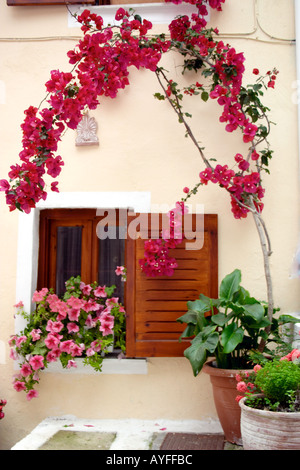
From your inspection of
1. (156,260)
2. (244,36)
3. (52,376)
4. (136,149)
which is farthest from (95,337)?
(244,36)

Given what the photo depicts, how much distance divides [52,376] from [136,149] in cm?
204

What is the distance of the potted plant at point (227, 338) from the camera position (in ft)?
11.4

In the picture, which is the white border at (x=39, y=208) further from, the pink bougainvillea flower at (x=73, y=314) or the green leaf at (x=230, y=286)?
the green leaf at (x=230, y=286)

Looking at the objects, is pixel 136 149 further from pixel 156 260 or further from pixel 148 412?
pixel 148 412

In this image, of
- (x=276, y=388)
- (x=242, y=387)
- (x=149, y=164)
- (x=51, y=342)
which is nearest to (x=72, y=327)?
(x=51, y=342)

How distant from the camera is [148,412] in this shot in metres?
4.23

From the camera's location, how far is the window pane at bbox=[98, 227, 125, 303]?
4625mm

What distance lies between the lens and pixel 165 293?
4.17m

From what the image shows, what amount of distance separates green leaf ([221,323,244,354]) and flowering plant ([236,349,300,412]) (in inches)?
14.8

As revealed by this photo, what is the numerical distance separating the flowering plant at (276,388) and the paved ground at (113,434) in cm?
78

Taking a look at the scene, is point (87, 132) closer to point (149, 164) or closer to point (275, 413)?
point (149, 164)

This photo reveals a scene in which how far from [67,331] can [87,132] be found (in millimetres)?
1687

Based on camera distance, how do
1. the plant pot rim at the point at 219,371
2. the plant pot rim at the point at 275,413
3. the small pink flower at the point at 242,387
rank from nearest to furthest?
1. the plant pot rim at the point at 275,413
2. the small pink flower at the point at 242,387
3. the plant pot rim at the point at 219,371

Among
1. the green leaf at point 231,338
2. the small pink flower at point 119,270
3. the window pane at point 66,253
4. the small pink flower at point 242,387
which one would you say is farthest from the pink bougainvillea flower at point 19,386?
the small pink flower at point 242,387
